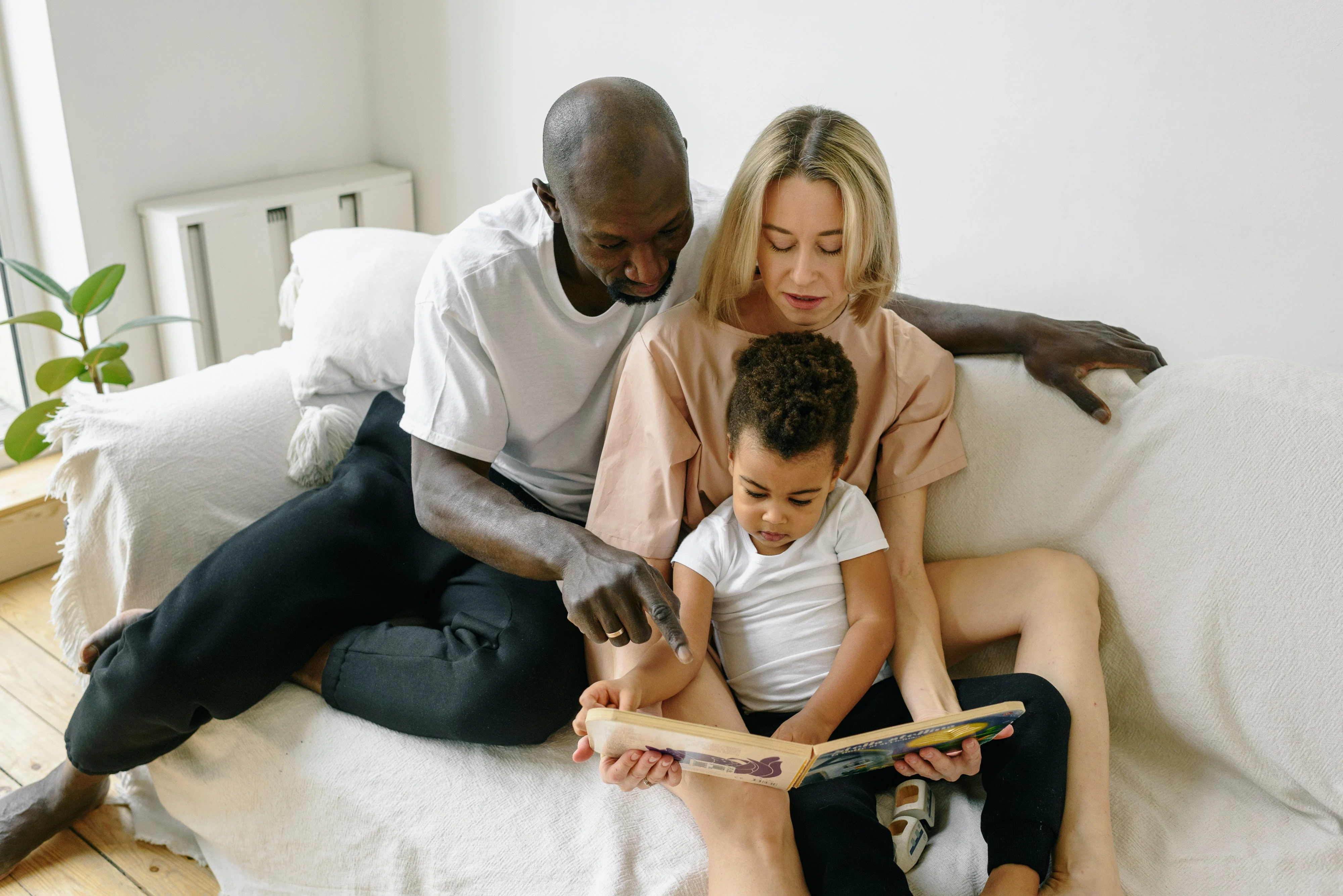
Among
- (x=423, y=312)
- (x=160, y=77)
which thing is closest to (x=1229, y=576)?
(x=423, y=312)

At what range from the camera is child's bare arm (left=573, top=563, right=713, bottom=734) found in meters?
1.09

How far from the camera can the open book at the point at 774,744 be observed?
94 cm

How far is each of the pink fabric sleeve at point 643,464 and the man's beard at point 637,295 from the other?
0.06 meters

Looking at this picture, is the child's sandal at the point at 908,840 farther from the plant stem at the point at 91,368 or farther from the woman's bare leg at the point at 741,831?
the plant stem at the point at 91,368

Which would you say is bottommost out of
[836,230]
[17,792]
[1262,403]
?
[17,792]

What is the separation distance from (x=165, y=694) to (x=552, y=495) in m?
0.57

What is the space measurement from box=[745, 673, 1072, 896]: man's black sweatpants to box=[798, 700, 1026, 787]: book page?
56mm

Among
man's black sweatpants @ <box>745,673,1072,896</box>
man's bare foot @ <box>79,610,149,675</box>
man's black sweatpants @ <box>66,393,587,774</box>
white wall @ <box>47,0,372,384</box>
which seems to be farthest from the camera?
white wall @ <box>47,0,372,384</box>

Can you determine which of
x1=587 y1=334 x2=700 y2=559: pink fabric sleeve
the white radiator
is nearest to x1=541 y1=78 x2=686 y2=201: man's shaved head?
x1=587 y1=334 x2=700 y2=559: pink fabric sleeve

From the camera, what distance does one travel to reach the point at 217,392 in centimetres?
163

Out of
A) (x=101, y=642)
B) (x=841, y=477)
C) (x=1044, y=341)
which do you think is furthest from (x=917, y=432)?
(x=101, y=642)

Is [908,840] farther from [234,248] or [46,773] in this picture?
[234,248]

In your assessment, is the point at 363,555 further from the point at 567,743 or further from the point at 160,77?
the point at 160,77

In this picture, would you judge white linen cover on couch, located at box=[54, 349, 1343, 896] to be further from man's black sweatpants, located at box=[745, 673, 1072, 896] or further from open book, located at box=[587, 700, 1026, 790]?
open book, located at box=[587, 700, 1026, 790]
